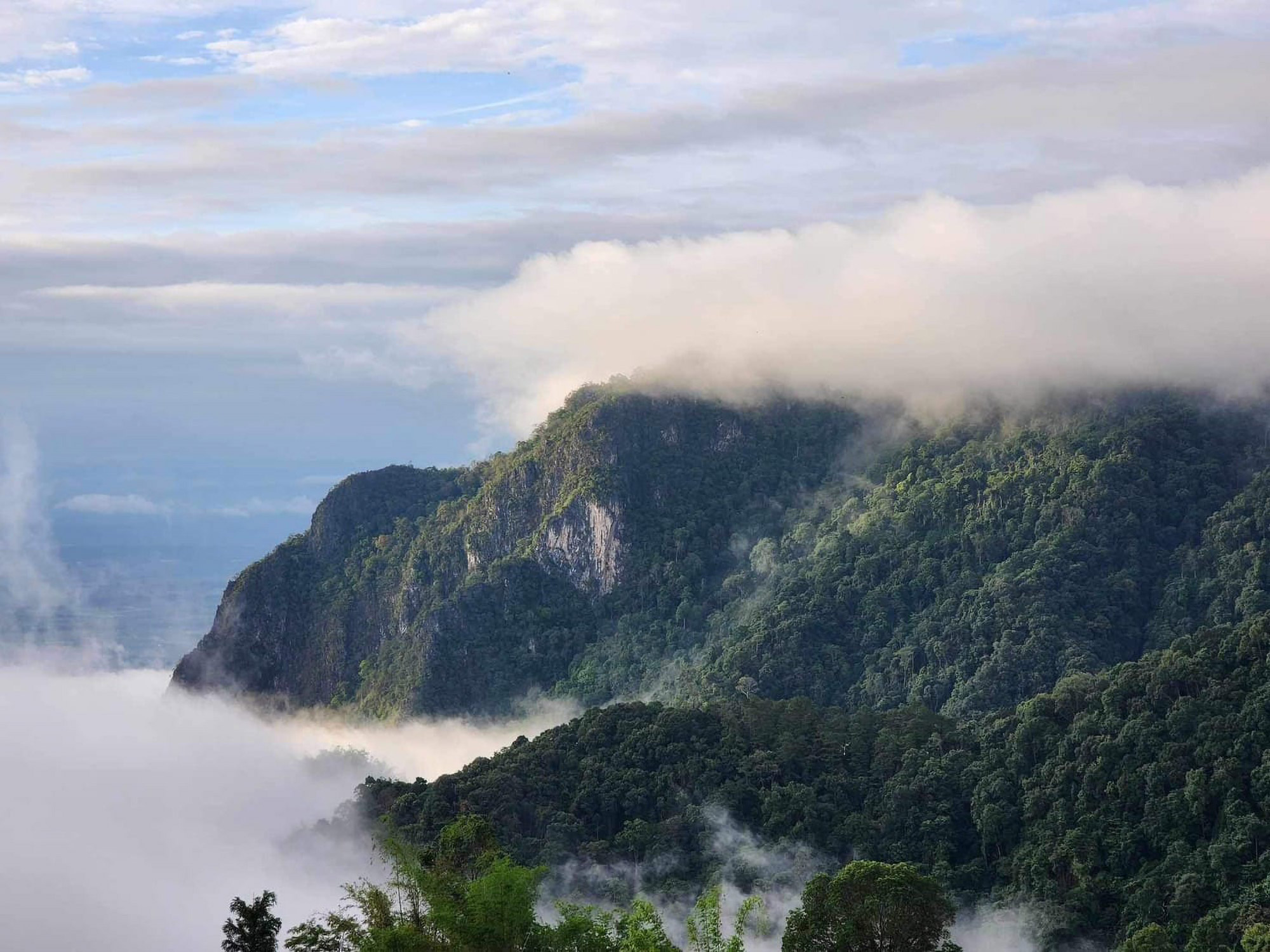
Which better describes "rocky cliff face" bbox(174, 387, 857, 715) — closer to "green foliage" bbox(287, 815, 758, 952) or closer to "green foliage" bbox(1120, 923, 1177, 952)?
"green foliage" bbox(1120, 923, 1177, 952)

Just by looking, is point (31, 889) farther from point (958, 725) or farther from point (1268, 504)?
point (1268, 504)

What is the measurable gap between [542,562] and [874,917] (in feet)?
332

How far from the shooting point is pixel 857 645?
157750 mm

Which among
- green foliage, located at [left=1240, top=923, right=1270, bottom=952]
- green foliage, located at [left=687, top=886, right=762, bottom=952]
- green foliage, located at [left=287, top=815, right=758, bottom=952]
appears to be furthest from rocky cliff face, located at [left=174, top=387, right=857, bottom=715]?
green foliage, located at [left=687, top=886, right=762, bottom=952]

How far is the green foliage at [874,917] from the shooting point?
Answer: 86250mm

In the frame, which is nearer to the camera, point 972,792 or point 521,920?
point 521,920

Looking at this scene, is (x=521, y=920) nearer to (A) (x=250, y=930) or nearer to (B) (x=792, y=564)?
(A) (x=250, y=930)

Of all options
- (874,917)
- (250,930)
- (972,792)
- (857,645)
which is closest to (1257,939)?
(874,917)

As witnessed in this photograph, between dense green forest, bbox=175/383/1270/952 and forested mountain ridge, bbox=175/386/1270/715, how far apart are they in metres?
0.27

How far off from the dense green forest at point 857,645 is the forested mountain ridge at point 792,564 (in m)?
0.27

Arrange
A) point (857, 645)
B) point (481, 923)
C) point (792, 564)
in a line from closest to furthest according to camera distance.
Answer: point (481, 923) < point (857, 645) < point (792, 564)

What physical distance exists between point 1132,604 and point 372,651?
237 feet

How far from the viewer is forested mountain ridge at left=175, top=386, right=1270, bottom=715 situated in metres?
150

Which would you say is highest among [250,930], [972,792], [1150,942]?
[972,792]
